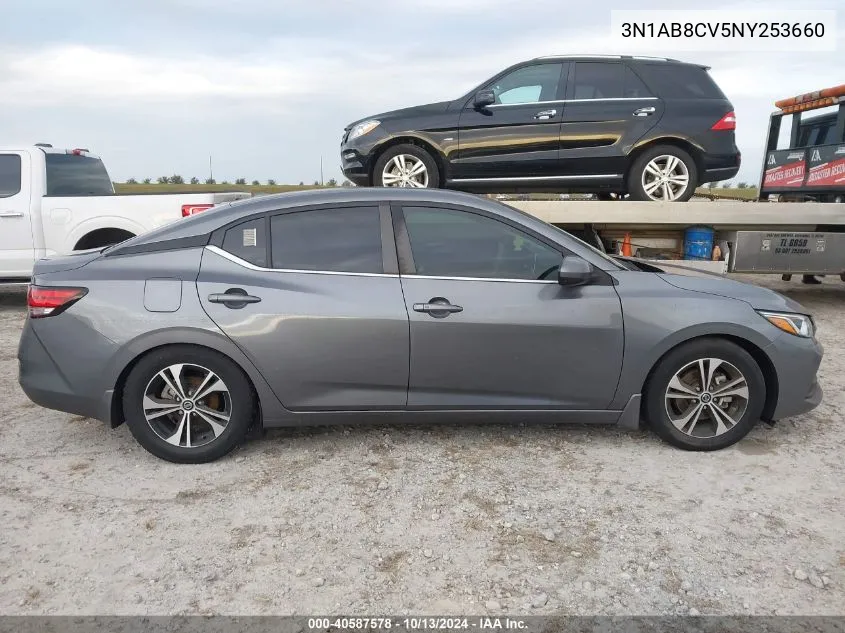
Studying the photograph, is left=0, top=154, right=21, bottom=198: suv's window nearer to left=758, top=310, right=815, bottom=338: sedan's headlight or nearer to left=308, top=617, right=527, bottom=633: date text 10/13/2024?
left=308, top=617, right=527, bottom=633: date text 10/13/2024

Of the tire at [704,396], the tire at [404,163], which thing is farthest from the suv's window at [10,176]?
the tire at [704,396]

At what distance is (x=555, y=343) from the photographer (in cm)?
345

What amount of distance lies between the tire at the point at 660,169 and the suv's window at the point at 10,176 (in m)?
6.97

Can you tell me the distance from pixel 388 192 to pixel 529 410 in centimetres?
145

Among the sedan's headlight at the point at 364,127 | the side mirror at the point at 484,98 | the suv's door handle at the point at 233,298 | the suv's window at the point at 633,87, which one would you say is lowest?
the suv's door handle at the point at 233,298

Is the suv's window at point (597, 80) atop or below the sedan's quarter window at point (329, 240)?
atop

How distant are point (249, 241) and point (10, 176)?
561 cm

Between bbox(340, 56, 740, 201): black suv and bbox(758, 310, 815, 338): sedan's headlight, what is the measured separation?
12.3 ft

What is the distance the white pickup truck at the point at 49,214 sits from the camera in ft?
23.5

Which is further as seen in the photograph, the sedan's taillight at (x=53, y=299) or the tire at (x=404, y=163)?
the tire at (x=404, y=163)

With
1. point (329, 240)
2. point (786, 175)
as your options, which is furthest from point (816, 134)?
point (329, 240)

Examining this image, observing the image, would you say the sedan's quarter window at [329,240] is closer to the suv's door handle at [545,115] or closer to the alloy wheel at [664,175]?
the suv's door handle at [545,115]

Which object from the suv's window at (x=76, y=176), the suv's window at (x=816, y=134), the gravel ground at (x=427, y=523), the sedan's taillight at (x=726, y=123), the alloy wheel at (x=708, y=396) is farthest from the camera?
the suv's window at (x=816, y=134)

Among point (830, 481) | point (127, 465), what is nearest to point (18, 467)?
point (127, 465)
